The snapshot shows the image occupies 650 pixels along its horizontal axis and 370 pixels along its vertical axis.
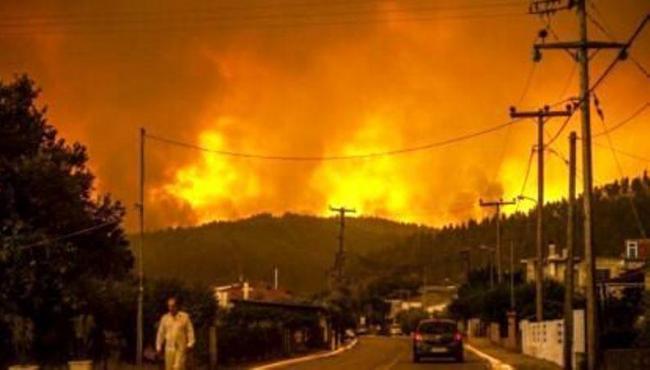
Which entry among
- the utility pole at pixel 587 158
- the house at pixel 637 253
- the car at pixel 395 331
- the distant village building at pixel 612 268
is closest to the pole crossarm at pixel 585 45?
the utility pole at pixel 587 158

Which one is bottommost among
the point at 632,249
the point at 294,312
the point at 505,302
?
the point at 294,312

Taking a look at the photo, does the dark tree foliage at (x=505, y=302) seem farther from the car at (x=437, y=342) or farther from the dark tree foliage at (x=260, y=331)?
the car at (x=437, y=342)

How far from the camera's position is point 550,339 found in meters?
51.3

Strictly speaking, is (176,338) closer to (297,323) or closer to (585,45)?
(585,45)

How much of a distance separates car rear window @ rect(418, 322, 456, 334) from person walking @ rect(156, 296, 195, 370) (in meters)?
28.5

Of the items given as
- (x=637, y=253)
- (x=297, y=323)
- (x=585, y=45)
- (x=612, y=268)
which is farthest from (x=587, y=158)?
(x=612, y=268)

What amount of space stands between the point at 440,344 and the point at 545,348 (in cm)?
548

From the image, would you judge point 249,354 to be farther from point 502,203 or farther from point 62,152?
point 502,203

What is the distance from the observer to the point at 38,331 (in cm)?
5284

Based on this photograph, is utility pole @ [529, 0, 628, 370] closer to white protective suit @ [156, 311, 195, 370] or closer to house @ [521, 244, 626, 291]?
white protective suit @ [156, 311, 195, 370]

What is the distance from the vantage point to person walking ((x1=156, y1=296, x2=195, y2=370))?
23219 millimetres

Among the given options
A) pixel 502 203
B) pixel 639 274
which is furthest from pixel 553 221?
pixel 639 274

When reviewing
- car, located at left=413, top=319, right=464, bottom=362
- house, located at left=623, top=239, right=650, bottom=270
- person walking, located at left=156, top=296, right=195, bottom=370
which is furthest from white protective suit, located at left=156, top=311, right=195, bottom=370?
house, located at left=623, top=239, right=650, bottom=270

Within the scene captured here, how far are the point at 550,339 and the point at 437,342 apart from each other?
491cm
